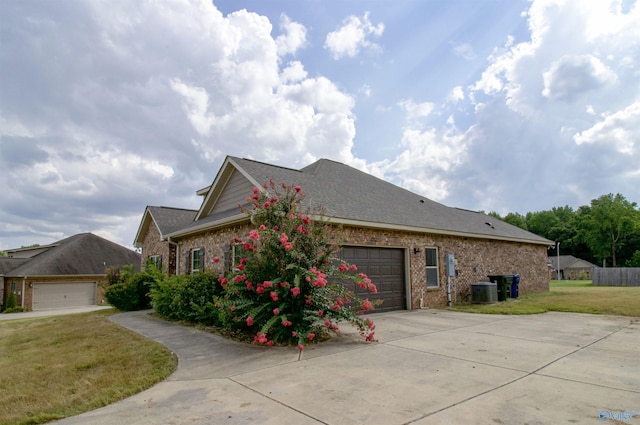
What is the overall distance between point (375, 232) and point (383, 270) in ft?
4.36

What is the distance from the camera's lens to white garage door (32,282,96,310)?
2853 cm

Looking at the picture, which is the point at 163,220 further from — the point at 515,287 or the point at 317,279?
the point at 515,287

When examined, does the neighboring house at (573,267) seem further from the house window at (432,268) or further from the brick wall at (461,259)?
the house window at (432,268)

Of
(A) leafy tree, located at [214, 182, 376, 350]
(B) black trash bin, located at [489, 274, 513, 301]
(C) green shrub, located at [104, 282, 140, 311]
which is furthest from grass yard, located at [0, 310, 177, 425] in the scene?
(B) black trash bin, located at [489, 274, 513, 301]

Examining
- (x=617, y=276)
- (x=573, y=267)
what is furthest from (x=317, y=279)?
(x=573, y=267)

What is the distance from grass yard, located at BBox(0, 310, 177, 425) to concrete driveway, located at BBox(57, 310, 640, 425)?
0.30 m

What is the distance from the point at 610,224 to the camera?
58750 millimetres

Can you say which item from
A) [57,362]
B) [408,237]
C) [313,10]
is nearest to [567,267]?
[408,237]

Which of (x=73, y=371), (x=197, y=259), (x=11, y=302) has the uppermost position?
(x=197, y=259)

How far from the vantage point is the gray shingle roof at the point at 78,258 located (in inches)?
1142

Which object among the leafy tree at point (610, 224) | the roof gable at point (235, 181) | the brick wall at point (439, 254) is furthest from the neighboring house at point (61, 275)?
the leafy tree at point (610, 224)

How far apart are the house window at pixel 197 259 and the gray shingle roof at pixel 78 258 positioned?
2063 centimetres

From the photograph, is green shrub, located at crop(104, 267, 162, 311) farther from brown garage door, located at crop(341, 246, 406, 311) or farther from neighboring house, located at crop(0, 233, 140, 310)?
neighboring house, located at crop(0, 233, 140, 310)

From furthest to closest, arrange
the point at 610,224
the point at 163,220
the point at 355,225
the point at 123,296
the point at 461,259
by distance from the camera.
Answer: the point at 610,224, the point at 163,220, the point at 461,259, the point at 123,296, the point at 355,225
